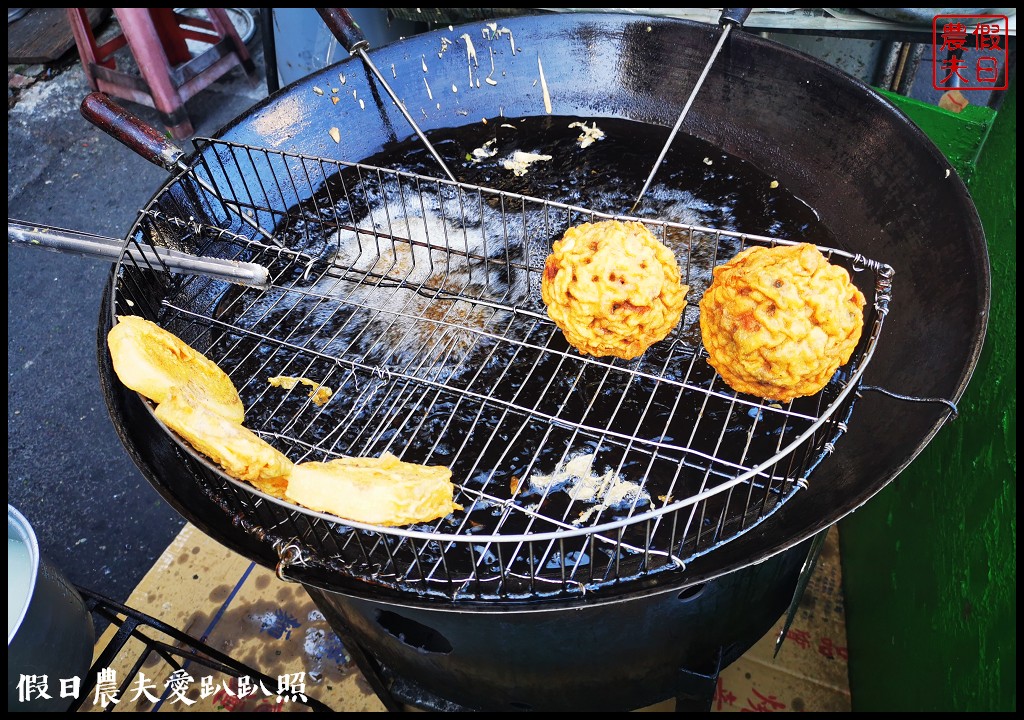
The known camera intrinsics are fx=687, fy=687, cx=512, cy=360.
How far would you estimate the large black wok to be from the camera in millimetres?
2561

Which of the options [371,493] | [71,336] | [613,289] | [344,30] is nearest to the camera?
[371,493]

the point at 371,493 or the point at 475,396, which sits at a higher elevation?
the point at 371,493

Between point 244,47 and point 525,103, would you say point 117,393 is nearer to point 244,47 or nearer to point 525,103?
point 525,103

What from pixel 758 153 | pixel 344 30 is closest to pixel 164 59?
pixel 344 30

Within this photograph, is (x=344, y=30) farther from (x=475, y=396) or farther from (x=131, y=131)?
(x=475, y=396)

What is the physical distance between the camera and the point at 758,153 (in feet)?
13.1

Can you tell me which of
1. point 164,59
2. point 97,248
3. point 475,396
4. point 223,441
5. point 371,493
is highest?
point 97,248

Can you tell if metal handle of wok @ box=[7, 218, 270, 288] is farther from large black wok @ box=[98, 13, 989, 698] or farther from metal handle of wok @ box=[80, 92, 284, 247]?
metal handle of wok @ box=[80, 92, 284, 247]

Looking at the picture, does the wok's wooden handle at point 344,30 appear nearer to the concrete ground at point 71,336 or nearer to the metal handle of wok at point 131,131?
the metal handle of wok at point 131,131

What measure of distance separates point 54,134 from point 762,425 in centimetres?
1003

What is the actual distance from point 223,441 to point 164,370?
374 mm

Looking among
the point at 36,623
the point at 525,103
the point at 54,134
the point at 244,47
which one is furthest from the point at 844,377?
the point at 54,134

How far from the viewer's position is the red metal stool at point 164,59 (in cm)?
802

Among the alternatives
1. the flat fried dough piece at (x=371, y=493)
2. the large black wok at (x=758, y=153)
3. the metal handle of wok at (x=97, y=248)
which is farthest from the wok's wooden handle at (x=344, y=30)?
the flat fried dough piece at (x=371, y=493)
